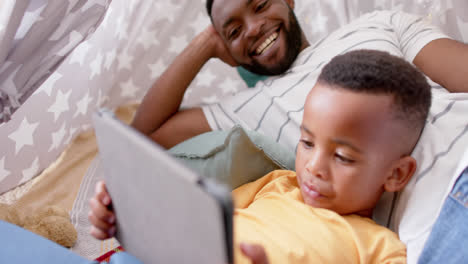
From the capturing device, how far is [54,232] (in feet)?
3.10

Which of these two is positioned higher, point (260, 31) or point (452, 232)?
point (260, 31)

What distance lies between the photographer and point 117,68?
1523 mm

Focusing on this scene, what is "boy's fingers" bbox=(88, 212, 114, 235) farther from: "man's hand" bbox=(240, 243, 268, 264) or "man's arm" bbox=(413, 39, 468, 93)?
"man's arm" bbox=(413, 39, 468, 93)

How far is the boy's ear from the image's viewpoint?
2.52ft

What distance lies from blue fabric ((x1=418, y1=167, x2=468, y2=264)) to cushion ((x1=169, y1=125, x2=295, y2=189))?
378mm

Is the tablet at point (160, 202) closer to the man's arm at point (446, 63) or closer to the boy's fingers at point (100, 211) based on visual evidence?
the boy's fingers at point (100, 211)

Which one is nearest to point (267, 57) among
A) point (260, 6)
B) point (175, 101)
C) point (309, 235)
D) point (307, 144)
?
point (260, 6)

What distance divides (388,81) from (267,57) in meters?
0.61

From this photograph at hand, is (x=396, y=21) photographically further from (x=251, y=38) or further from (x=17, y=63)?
(x=17, y=63)

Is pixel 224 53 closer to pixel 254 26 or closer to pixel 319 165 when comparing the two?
pixel 254 26

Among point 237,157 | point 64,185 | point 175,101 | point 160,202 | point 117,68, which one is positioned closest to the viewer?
point 160,202

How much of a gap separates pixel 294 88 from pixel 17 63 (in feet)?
2.33

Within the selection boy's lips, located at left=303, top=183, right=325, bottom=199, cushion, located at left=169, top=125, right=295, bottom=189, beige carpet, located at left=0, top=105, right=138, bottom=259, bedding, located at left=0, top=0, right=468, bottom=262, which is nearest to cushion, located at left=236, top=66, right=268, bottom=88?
bedding, located at left=0, top=0, right=468, bottom=262

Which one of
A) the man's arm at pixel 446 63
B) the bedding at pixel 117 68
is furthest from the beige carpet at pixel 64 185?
the man's arm at pixel 446 63
